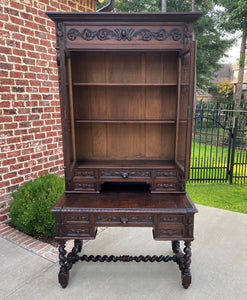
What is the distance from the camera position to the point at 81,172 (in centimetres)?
226

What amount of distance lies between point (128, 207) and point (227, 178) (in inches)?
151

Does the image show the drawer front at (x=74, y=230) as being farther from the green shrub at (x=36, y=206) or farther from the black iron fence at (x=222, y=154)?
the black iron fence at (x=222, y=154)

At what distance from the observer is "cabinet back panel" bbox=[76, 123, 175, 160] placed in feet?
8.27

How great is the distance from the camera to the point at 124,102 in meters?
2.50

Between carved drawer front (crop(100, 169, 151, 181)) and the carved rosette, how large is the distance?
1153mm

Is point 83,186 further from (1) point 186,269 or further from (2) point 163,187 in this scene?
(1) point 186,269

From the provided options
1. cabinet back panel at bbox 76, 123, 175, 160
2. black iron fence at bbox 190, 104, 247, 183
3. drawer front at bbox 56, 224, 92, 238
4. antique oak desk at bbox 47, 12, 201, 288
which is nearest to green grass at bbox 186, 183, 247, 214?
black iron fence at bbox 190, 104, 247, 183

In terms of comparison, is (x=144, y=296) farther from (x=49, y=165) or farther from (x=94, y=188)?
(x=49, y=165)

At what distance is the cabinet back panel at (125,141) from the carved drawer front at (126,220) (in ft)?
2.48

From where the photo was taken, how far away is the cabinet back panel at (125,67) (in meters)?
2.38

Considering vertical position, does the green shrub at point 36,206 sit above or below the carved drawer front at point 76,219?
below

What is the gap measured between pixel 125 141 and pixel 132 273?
1303 millimetres

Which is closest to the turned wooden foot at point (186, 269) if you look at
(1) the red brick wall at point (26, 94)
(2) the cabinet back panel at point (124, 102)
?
(2) the cabinet back panel at point (124, 102)

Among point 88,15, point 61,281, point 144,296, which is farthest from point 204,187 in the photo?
point 88,15
